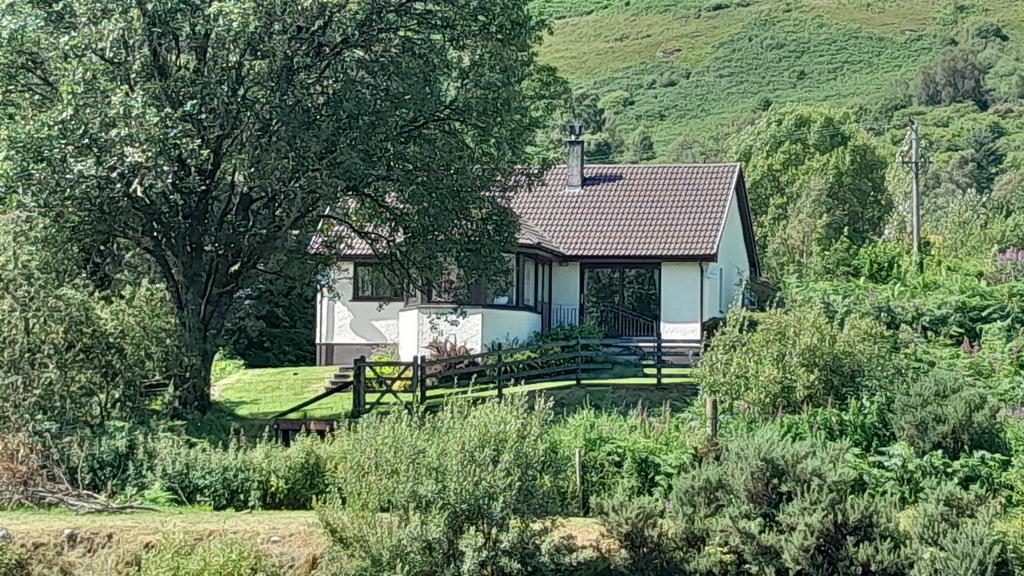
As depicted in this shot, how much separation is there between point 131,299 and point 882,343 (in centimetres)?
1135

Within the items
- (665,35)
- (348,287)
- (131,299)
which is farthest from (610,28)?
(131,299)

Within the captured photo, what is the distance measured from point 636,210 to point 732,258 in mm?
3478

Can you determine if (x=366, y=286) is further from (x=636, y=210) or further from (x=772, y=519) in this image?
(x=772, y=519)

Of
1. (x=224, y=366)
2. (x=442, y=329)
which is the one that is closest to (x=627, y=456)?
(x=442, y=329)

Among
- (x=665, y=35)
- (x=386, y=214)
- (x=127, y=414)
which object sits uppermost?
(x=665, y=35)

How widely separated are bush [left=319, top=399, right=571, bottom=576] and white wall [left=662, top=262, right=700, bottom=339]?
1953 cm

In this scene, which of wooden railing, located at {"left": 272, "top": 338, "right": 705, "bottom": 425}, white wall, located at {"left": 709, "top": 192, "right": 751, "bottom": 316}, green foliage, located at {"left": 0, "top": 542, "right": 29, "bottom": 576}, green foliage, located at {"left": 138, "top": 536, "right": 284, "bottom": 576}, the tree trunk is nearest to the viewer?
green foliage, located at {"left": 138, "top": 536, "right": 284, "bottom": 576}

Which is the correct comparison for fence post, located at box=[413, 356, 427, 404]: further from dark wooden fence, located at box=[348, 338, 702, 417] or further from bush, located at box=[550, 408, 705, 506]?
bush, located at box=[550, 408, 705, 506]

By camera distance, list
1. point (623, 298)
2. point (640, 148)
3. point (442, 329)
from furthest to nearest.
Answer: point (640, 148), point (623, 298), point (442, 329)

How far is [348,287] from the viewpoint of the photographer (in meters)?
33.6

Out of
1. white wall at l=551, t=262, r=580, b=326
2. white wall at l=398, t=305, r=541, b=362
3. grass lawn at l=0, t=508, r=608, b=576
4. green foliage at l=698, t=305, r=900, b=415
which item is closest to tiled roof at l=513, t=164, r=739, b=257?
white wall at l=551, t=262, r=580, b=326

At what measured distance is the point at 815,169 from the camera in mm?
58875

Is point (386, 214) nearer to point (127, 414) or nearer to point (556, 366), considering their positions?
point (556, 366)

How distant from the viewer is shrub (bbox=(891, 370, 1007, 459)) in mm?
17281
